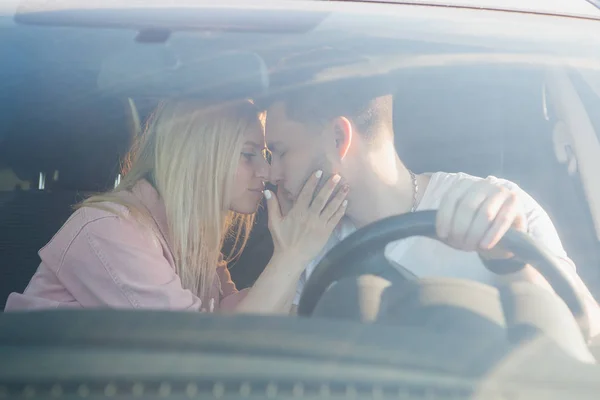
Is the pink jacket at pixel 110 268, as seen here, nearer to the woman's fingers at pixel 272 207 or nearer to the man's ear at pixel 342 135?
the woman's fingers at pixel 272 207

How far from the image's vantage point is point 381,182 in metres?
1.43

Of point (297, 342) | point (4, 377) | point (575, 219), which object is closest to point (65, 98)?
point (4, 377)

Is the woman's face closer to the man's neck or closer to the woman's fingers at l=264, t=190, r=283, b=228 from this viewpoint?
the woman's fingers at l=264, t=190, r=283, b=228

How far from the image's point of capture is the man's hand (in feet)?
4.17

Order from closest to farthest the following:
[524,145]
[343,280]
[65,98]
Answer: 1. [343,280]
2. [65,98]
3. [524,145]

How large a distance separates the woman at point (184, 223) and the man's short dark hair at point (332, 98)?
87 millimetres

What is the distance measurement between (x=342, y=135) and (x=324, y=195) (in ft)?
0.42

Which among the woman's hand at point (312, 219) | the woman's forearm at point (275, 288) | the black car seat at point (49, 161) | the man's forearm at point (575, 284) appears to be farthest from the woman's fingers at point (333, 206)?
the black car seat at point (49, 161)

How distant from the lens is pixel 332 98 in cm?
137

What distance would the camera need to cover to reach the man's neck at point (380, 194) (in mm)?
1352

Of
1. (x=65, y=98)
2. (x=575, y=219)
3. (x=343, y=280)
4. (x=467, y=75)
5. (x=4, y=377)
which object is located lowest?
(x=4, y=377)

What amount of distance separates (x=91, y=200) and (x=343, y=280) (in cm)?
57

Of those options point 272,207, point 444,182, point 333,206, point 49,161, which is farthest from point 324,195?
point 49,161

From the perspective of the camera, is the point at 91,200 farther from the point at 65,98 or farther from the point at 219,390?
the point at 219,390
